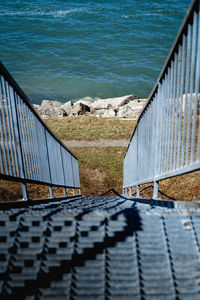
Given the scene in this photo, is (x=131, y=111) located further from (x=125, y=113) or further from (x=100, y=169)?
(x=100, y=169)

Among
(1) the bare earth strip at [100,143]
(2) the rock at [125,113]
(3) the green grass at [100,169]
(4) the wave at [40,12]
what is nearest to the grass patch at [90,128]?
(1) the bare earth strip at [100,143]

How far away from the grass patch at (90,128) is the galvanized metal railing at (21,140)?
7.34 meters

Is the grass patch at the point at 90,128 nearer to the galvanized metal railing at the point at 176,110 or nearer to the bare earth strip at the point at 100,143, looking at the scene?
the bare earth strip at the point at 100,143

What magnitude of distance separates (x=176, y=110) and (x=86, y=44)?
35.7 meters

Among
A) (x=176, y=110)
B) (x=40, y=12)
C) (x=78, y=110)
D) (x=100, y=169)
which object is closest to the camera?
(x=176, y=110)

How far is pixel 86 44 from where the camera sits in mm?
35844

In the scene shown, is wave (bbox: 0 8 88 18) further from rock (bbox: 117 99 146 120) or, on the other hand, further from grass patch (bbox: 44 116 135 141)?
grass patch (bbox: 44 116 135 141)

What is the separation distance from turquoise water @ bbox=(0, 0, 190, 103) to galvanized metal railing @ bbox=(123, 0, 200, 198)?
2335cm

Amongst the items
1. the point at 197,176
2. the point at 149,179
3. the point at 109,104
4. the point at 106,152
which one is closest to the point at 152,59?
the point at 109,104

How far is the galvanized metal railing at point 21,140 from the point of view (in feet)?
10.4

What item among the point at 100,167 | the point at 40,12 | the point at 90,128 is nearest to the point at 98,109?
the point at 90,128

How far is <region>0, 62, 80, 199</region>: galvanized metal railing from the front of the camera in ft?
10.4

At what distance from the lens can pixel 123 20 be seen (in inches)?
1623

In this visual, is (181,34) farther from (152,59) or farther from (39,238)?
(152,59)
